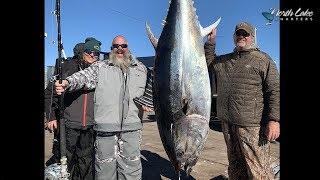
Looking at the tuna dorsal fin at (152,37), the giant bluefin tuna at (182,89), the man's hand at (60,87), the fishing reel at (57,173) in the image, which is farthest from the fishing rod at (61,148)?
A: the giant bluefin tuna at (182,89)

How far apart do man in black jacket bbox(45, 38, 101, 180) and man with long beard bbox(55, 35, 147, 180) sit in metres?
0.58

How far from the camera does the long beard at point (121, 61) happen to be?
5.02 metres

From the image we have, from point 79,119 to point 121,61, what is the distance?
3.55 feet

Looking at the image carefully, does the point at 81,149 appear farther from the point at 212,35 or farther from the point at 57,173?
the point at 212,35

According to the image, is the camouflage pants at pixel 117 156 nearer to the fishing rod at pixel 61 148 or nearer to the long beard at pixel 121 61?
the fishing rod at pixel 61 148

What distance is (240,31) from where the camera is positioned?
4.48 meters

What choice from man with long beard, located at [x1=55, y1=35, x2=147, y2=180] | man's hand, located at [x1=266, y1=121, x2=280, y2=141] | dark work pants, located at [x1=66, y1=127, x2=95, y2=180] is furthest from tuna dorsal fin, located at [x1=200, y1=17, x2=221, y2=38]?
dark work pants, located at [x1=66, y1=127, x2=95, y2=180]

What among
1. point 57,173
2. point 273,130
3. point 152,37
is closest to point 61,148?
point 57,173

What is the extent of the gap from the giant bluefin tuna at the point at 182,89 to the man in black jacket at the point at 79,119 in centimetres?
279

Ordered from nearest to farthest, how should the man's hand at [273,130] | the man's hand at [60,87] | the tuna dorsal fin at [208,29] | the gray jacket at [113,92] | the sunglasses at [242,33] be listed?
the tuna dorsal fin at [208,29] < the man's hand at [273,130] < the sunglasses at [242,33] < the man's hand at [60,87] < the gray jacket at [113,92]

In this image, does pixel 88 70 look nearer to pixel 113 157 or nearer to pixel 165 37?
pixel 113 157

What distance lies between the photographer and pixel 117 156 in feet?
16.3
